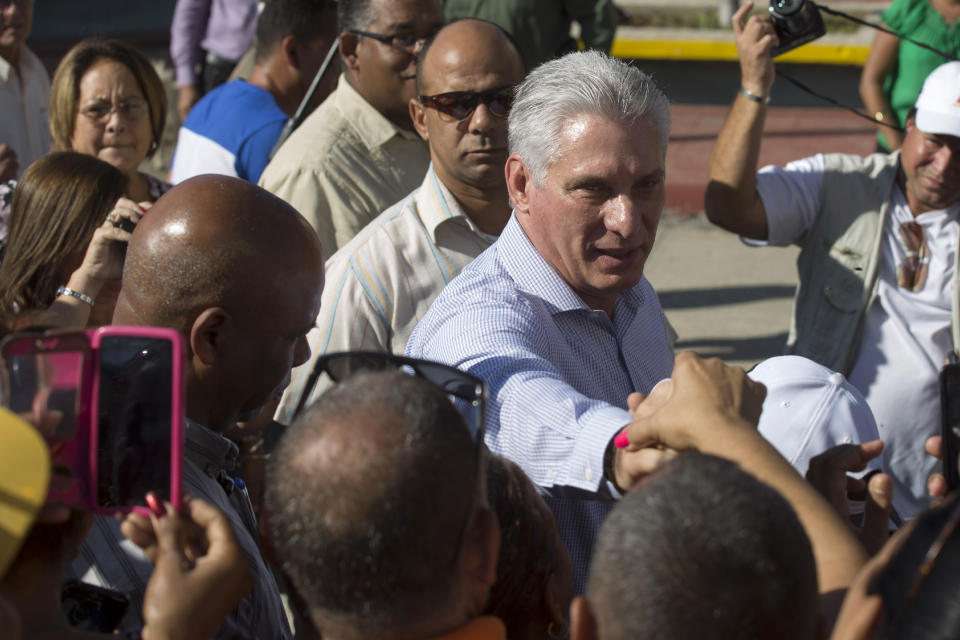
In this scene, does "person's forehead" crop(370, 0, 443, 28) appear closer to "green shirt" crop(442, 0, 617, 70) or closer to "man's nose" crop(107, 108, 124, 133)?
"man's nose" crop(107, 108, 124, 133)

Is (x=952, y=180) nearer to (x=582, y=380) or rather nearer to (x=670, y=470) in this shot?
(x=582, y=380)

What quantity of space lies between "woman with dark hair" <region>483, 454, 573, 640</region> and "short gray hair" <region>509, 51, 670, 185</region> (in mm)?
934

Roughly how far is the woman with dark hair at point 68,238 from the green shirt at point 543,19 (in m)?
2.84

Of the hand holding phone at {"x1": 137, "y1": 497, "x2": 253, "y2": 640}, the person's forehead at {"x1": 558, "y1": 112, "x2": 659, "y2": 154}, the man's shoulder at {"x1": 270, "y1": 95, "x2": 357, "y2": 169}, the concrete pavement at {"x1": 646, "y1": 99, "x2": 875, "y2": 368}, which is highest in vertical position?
the person's forehead at {"x1": 558, "y1": 112, "x2": 659, "y2": 154}

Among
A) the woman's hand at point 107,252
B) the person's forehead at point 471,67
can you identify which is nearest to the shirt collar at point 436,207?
the person's forehead at point 471,67

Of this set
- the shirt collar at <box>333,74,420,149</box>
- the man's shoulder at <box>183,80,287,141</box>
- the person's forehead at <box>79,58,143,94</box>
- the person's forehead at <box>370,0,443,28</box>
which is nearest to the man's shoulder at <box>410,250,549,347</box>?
the shirt collar at <box>333,74,420,149</box>

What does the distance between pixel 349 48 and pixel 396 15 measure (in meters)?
0.22

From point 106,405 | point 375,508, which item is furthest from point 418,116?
point 375,508

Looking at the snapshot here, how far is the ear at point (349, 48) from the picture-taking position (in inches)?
155

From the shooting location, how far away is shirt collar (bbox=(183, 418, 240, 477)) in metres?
1.86

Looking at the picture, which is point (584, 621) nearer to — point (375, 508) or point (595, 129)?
point (375, 508)

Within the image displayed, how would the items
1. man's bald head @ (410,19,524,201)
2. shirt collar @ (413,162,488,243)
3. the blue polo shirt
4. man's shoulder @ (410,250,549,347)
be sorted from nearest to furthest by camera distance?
1. man's shoulder @ (410,250,549,347)
2. shirt collar @ (413,162,488,243)
3. man's bald head @ (410,19,524,201)
4. the blue polo shirt

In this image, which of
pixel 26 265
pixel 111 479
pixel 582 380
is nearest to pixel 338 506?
pixel 111 479

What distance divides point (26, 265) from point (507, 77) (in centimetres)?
148
